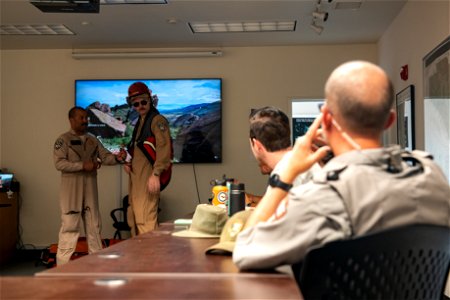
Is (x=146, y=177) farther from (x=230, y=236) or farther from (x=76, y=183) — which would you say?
(x=230, y=236)

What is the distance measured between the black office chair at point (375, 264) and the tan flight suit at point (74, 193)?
166 inches

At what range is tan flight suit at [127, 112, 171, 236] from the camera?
13.4 ft

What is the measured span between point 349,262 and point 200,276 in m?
0.37

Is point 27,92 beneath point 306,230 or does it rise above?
above

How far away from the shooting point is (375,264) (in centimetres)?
105

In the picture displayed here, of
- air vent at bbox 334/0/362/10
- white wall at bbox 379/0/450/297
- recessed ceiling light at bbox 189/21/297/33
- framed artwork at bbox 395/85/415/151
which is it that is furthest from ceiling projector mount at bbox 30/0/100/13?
framed artwork at bbox 395/85/415/151

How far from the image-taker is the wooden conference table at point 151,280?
1006 mm

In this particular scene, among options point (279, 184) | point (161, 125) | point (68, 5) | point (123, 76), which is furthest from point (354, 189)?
point (123, 76)

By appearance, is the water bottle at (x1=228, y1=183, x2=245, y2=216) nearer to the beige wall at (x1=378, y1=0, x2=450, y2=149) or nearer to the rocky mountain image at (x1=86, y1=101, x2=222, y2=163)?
the beige wall at (x1=378, y1=0, x2=450, y2=149)

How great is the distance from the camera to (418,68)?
4.65m

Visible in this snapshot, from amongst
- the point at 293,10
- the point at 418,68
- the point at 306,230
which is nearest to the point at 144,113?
the point at 293,10

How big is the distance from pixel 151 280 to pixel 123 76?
601cm

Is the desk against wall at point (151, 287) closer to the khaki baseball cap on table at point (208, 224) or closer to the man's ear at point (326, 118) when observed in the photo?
the man's ear at point (326, 118)

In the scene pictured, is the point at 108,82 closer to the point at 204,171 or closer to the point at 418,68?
the point at 204,171
